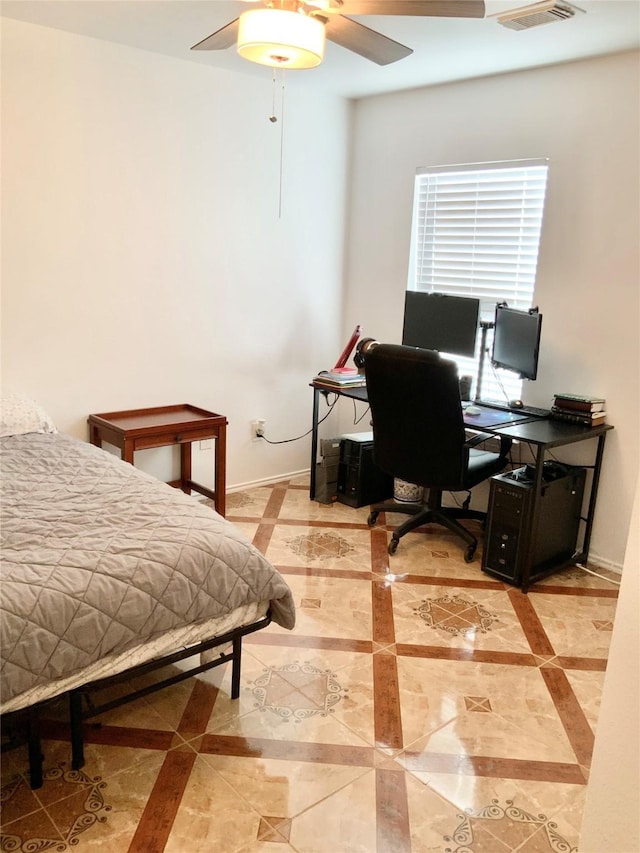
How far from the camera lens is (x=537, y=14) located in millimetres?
2721

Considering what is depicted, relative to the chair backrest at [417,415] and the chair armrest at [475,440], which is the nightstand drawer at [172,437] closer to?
the chair backrest at [417,415]

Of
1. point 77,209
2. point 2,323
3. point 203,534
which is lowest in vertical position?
point 203,534

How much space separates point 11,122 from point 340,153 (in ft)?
6.95

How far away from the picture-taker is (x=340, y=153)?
15.1 feet

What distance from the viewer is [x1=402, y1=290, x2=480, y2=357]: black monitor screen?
380cm

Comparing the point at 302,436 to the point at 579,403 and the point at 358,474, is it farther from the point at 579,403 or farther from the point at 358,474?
the point at 579,403

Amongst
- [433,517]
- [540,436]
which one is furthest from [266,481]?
[540,436]

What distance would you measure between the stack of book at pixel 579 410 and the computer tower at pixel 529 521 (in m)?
0.24

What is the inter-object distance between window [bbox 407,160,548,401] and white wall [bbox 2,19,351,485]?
2.16 ft

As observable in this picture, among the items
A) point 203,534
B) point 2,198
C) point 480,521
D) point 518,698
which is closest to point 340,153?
point 2,198

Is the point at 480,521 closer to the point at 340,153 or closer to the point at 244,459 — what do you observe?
the point at 244,459

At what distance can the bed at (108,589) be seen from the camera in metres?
1.81

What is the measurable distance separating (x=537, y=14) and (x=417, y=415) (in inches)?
68.2

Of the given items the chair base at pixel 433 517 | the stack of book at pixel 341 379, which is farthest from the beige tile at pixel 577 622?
the stack of book at pixel 341 379
